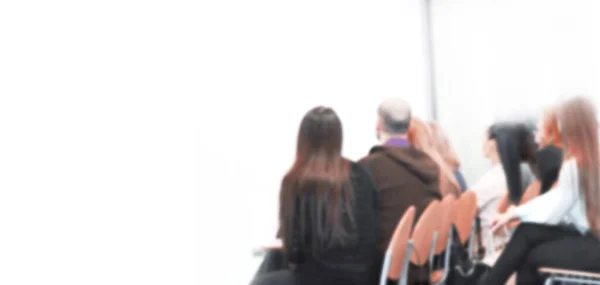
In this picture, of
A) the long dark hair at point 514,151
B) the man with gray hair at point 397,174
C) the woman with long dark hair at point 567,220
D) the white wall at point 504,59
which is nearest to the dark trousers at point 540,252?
the woman with long dark hair at point 567,220

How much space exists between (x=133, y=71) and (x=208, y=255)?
3.15 ft

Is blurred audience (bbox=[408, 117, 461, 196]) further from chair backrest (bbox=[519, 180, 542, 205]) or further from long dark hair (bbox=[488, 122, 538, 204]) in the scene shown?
long dark hair (bbox=[488, 122, 538, 204])

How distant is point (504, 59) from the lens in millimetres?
5418

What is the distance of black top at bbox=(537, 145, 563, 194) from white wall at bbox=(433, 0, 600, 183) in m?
1.89

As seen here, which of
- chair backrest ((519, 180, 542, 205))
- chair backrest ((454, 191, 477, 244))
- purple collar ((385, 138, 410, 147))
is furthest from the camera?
chair backrest ((519, 180, 542, 205))

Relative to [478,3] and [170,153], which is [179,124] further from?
[478,3]

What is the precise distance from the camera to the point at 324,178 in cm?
234

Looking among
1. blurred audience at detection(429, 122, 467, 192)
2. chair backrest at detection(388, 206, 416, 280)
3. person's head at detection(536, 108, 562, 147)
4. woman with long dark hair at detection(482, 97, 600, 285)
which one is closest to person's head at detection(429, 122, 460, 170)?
blurred audience at detection(429, 122, 467, 192)

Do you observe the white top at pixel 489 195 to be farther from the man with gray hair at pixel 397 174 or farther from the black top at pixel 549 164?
the man with gray hair at pixel 397 174

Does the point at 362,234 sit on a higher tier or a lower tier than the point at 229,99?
lower

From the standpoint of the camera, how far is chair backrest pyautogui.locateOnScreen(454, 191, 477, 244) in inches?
128

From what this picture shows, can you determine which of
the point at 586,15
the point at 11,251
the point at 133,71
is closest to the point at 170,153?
the point at 133,71

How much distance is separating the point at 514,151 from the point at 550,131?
108 cm

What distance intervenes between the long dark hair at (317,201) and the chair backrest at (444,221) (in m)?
0.57
